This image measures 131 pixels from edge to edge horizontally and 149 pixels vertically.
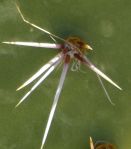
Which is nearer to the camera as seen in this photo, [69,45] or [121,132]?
[69,45]

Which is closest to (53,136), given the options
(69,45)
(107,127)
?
(107,127)

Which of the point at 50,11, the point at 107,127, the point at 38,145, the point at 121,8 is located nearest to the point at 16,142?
the point at 38,145

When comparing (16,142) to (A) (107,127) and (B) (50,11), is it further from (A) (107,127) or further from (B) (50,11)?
(B) (50,11)

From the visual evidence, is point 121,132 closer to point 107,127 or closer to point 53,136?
point 107,127

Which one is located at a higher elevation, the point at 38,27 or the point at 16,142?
the point at 38,27

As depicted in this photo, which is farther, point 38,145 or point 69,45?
point 38,145

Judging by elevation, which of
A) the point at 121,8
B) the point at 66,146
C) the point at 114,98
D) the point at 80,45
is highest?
the point at 121,8
